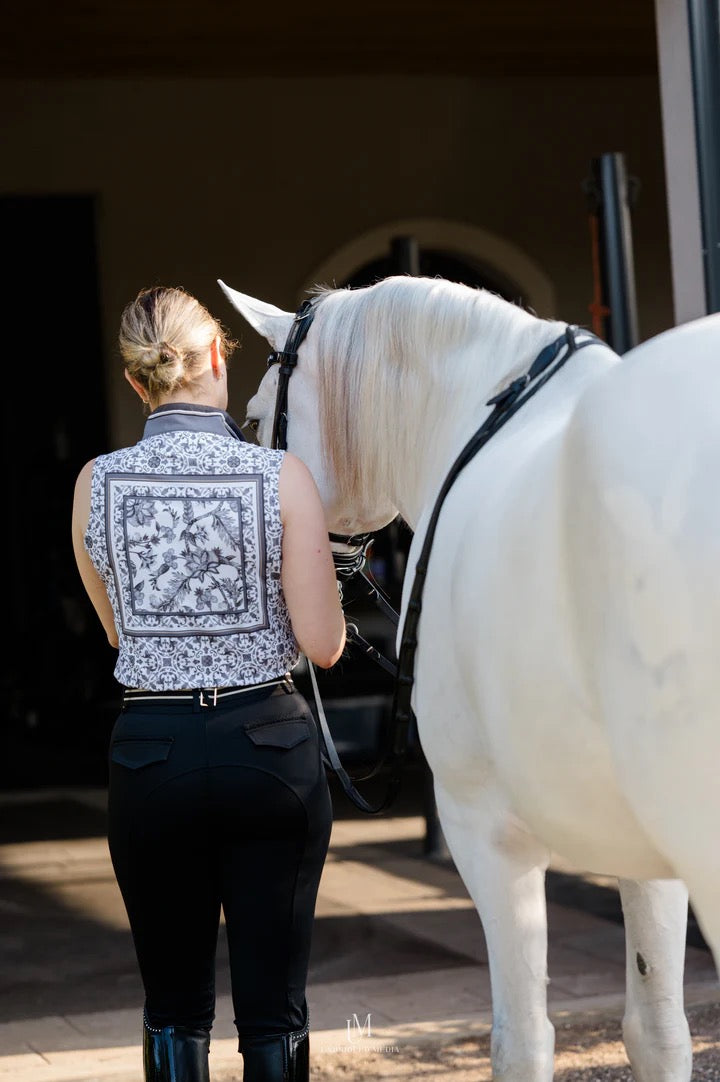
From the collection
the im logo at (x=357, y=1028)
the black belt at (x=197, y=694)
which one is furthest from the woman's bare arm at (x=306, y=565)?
the im logo at (x=357, y=1028)

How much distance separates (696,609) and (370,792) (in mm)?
6121

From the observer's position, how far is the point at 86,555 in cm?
242

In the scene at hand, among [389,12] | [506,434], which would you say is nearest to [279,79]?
[389,12]

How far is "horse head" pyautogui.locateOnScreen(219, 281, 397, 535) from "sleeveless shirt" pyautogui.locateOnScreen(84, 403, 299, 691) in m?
0.52

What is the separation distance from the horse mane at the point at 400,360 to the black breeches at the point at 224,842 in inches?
23.8

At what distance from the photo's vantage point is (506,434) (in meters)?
2.37

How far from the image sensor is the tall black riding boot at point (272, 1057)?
2.35 metres

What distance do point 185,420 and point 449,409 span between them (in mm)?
539

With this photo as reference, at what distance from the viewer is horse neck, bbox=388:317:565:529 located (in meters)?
2.52

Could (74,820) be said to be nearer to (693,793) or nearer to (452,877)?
(452,877)

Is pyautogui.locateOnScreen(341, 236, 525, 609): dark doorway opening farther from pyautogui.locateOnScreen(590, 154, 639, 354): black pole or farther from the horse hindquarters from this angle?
the horse hindquarters

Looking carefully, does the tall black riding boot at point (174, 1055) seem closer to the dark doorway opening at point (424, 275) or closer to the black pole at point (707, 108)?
the black pole at point (707, 108)

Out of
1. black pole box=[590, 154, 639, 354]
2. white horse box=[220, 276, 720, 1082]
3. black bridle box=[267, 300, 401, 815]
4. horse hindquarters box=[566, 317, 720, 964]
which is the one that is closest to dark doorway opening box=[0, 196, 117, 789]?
black pole box=[590, 154, 639, 354]

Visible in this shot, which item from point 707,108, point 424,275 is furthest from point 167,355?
point 424,275
